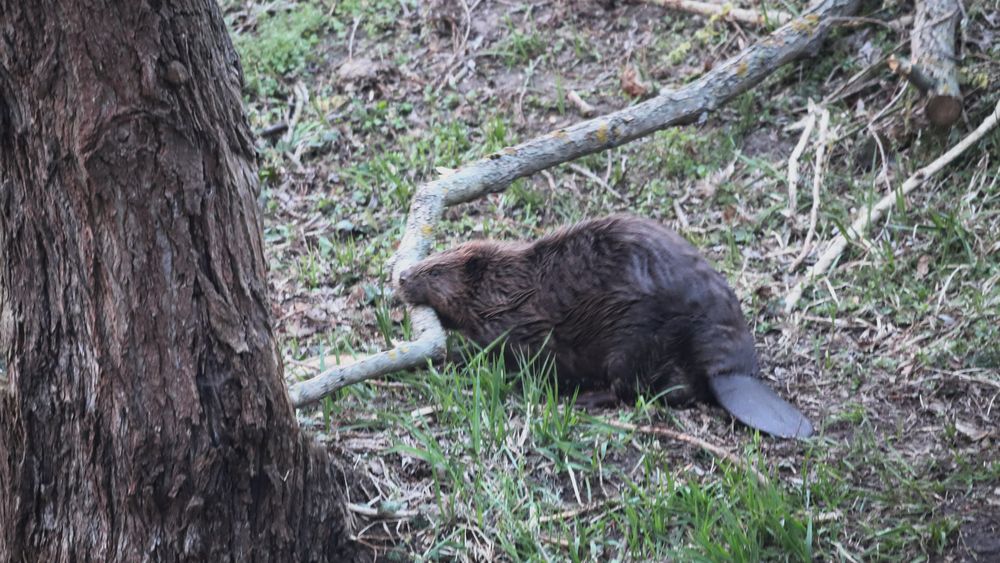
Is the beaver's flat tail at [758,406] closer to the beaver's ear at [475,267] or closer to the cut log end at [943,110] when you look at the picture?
the beaver's ear at [475,267]

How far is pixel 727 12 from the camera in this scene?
5.50 metres

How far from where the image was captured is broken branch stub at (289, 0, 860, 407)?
12.5 feet

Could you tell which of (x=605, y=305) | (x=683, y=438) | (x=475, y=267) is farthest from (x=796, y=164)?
(x=683, y=438)

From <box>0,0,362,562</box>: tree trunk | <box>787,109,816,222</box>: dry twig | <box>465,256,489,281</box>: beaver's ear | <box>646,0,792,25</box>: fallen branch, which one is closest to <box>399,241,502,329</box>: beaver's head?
<box>465,256,489,281</box>: beaver's ear

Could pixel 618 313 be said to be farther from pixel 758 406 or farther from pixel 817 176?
pixel 817 176

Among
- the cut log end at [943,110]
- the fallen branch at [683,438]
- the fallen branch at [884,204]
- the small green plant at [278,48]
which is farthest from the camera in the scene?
the small green plant at [278,48]

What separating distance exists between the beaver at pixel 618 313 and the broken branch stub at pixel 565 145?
19cm

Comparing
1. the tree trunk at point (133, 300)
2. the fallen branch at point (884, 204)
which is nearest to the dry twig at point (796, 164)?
the fallen branch at point (884, 204)

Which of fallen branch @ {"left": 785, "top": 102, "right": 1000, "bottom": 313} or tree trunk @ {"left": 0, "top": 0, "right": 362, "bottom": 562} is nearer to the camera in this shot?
tree trunk @ {"left": 0, "top": 0, "right": 362, "bottom": 562}

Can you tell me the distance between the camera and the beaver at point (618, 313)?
3.49 metres

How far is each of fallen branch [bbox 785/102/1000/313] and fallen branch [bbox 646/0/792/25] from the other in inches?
49.8

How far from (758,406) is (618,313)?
23.4 inches

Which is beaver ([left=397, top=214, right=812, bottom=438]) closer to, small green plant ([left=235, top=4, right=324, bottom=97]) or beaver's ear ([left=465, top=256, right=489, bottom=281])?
beaver's ear ([left=465, top=256, right=489, bottom=281])

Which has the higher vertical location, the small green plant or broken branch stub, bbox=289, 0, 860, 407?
the small green plant
